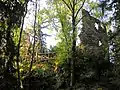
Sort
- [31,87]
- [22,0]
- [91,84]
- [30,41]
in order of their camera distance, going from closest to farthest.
Answer: 1. [22,0]
2. [91,84]
3. [31,87]
4. [30,41]

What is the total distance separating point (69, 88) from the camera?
22.6 m

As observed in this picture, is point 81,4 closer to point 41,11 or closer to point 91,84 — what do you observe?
point 41,11

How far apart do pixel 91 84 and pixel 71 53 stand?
2.87 m

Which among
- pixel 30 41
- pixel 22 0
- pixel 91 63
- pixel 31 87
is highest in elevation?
pixel 22 0

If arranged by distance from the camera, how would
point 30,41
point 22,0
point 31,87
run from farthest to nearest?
point 30,41 → point 31,87 → point 22,0

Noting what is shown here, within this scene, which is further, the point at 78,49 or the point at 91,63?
the point at 78,49

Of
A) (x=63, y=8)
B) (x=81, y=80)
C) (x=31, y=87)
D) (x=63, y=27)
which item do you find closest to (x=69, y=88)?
(x=81, y=80)

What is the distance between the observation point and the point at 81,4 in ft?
84.4

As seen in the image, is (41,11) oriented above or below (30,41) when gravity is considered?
above

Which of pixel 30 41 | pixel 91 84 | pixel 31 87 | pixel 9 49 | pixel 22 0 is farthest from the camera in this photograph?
pixel 30 41

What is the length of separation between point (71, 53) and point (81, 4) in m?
4.77

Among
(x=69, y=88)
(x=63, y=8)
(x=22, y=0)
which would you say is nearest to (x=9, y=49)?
(x=22, y=0)

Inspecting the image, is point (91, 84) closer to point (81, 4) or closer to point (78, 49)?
point (78, 49)

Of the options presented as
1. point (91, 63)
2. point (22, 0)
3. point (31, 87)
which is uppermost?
point (22, 0)
